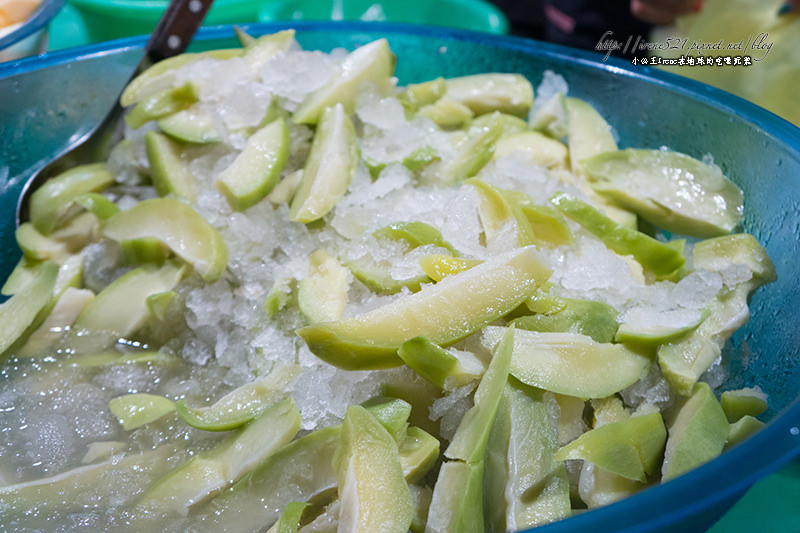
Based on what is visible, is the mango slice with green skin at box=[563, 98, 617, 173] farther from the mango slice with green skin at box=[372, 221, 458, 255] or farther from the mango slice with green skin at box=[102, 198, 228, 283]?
the mango slice with green skin at box=[102, 198, 228, 283]

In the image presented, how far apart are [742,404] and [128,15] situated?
4.70ft

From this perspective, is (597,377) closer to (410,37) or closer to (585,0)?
(410,37)

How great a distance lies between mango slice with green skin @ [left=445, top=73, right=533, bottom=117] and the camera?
86cm

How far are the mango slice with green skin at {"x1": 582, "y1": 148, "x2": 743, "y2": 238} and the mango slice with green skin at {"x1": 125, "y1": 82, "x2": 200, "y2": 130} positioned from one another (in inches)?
19.2

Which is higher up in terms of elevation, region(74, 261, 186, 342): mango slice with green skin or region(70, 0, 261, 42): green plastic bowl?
region(70, 0, 261, 42): green plastic bowl

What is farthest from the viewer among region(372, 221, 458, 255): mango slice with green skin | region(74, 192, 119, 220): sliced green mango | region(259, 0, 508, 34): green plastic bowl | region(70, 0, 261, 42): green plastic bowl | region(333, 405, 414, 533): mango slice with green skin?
region(259, 0, 508, 34): green plastic bowl

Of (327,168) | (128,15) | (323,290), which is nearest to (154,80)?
(327,168)

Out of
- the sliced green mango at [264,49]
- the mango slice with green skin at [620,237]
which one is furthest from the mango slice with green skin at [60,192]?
the mango slice with green skin at [620,237]

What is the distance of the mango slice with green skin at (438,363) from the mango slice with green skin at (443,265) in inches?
3.0

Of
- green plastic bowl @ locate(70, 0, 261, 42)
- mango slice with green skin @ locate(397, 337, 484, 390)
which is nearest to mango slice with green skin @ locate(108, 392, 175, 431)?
mango slice with green skin @ locate(397, 337, 484, 390)

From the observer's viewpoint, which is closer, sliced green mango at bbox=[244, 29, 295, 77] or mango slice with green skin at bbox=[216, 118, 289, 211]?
mango slice with green skin at bbox=[216, 118, 289, 211]

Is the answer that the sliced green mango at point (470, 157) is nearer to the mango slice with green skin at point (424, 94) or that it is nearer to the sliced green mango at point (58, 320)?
the mango slice with green skin at point (424, 94)

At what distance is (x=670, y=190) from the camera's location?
71 cm

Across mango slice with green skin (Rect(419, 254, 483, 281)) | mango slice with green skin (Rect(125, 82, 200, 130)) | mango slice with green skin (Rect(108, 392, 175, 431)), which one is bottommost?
mango slice with green skin (Rect(108, 392, 175, 431))
